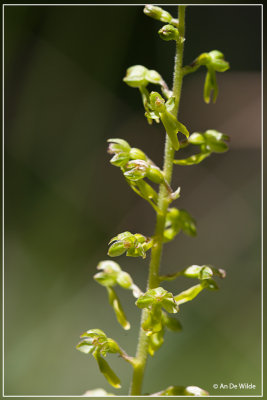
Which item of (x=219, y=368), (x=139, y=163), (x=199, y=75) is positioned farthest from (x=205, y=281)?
(x=199, y=75)

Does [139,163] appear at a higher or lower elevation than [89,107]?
lower

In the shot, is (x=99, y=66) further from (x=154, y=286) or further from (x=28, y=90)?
(x=154, y=286)

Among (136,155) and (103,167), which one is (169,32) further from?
→ (103,167)

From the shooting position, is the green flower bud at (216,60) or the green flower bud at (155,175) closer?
the green flower bud at (155,175)

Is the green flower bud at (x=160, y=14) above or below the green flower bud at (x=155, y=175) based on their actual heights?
above

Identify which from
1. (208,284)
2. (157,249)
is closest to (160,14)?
(157,249)

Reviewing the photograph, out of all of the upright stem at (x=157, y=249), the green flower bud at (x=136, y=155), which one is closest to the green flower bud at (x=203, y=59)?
the upright stem at (x=157, y=249)

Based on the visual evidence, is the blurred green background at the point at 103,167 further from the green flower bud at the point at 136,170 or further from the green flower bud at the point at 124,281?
the green flower bud at the point at 136,170

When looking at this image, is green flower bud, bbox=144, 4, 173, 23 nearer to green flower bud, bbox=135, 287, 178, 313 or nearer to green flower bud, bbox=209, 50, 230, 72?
green flower bud, bbox=209, 50, 230, 72

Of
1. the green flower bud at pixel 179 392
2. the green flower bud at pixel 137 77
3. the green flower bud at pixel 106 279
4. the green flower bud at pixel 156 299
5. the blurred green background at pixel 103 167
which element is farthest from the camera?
the blurred green background at pixel 103 167
